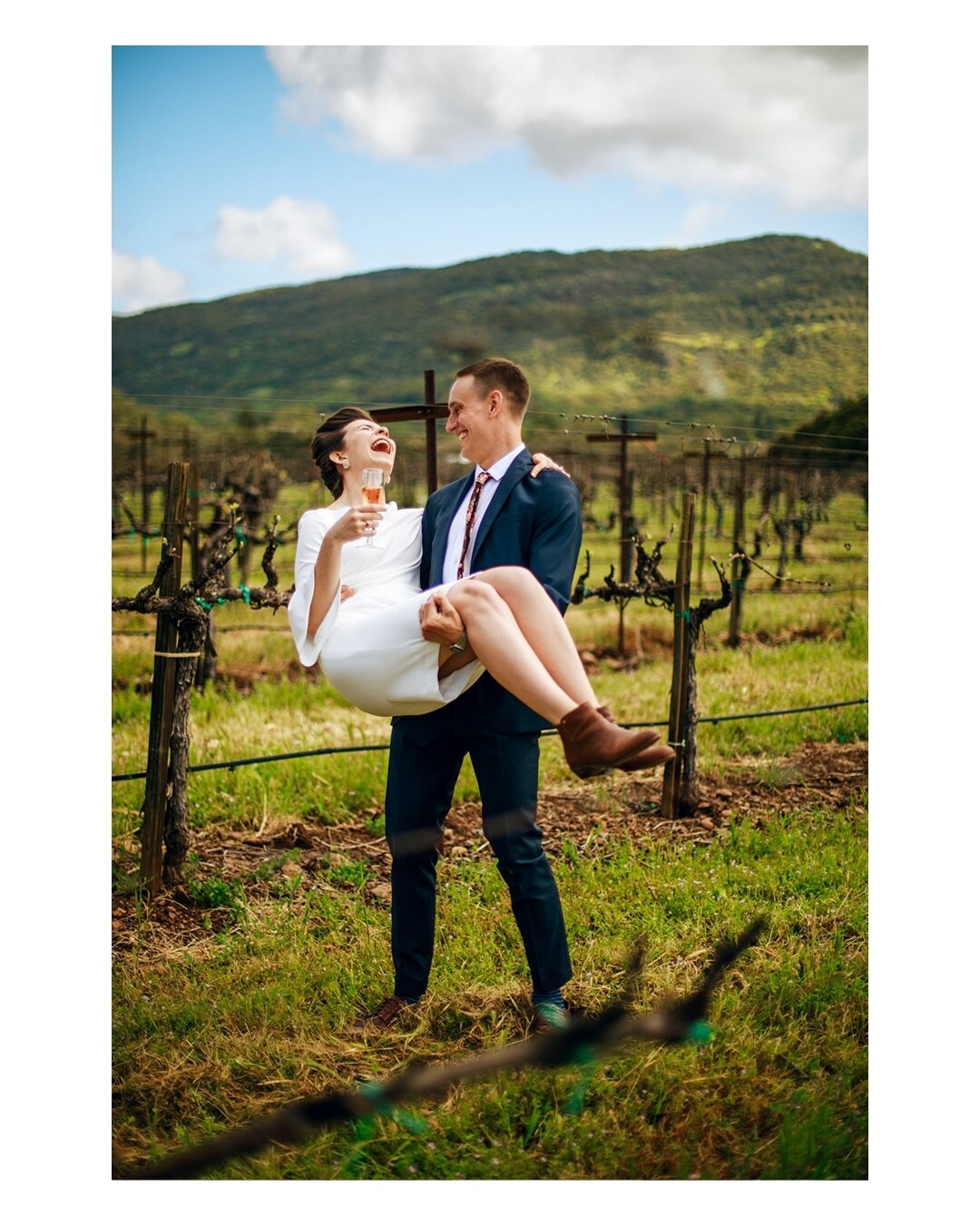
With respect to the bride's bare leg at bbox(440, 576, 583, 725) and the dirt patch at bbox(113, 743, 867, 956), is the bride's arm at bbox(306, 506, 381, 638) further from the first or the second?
the dirt patch at bbox(113, 743, 867, 956)

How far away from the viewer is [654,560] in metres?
4.48

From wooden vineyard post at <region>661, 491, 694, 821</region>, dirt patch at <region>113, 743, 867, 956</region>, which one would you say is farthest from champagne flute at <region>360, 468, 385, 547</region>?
wooden vineyard post at <region>661, 491, 694, 821</region>

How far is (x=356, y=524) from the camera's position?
2.48 meters

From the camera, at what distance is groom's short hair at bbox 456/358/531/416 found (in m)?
2.56

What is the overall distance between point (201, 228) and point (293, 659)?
15.0 m

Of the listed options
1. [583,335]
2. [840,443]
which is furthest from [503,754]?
[583,335]

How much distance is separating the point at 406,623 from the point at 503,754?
0.40 metres

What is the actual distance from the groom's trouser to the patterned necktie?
0.43 m

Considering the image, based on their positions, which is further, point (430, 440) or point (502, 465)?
point (430, 440)

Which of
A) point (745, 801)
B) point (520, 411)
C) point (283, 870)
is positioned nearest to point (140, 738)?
point (283, 870)

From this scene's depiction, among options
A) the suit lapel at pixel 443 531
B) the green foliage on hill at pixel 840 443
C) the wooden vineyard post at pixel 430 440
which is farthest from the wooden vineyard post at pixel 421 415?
the green foliage on hill at pixel 840 443

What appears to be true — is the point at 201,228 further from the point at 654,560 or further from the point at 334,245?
the point at 654,560

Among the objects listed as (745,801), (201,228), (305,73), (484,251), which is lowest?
(745,801)

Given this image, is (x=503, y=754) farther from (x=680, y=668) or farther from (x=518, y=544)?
(x=680, y=668)
